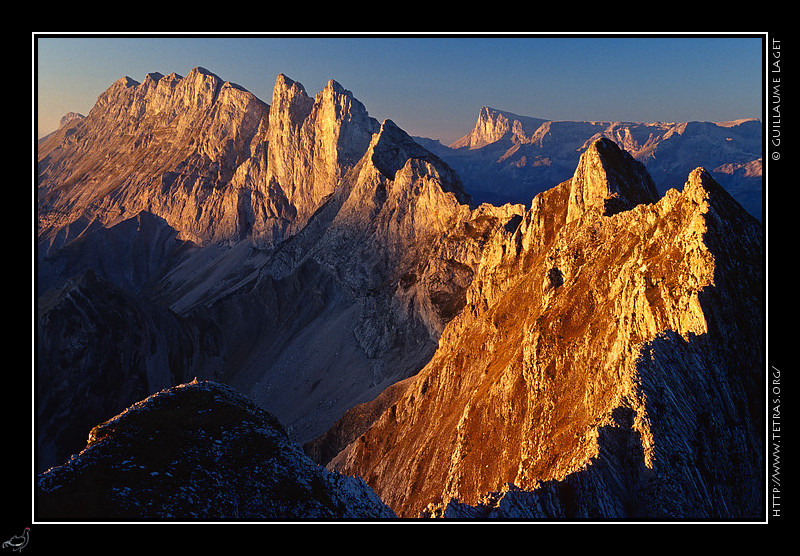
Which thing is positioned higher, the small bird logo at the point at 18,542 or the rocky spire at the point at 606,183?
the rocky spire at the point at 606,183

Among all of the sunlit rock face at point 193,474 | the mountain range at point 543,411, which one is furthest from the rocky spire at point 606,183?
the sunlit rock face at point 193,474

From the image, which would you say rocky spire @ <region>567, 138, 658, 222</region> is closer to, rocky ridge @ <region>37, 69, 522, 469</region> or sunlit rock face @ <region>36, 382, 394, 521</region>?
sunlit rock face @ <region>36, 382, 394, 521</region>

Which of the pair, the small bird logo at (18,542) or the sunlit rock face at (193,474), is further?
the sunlit rock face at (193,474)

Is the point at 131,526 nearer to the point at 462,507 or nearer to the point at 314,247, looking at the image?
the point at 462,507

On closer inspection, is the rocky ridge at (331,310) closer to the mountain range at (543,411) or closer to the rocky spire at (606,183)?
the mountain range at (543,411)

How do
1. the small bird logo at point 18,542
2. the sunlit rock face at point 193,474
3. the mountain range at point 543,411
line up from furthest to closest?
the mountain range at point 543,411
the sunlit rock face at point 193,474
the small bird logo at point 18,542
